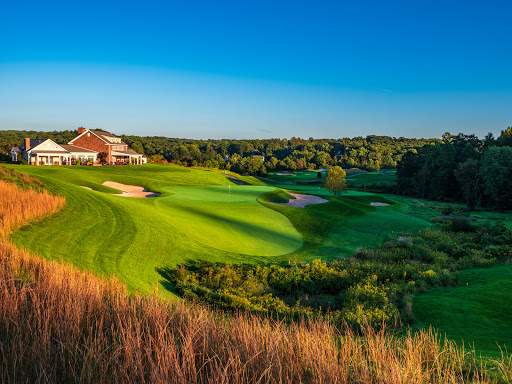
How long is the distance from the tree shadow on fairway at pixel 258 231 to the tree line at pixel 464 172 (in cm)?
4363

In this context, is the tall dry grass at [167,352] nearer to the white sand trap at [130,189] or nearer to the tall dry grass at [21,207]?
the tall dry grass at [21,207]

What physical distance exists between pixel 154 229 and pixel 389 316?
10246 millimetres

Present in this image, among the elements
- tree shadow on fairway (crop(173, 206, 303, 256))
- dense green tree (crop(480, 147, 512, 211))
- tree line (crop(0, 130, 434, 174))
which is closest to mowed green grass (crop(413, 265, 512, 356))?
tree shadow on fairway (crop(173, 206, 303, 256))

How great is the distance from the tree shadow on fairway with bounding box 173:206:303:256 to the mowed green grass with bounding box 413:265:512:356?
7.94m

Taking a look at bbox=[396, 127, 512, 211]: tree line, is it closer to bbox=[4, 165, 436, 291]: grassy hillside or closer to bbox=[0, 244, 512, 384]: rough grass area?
bbox=[4, 165, 436, 291]: grassy hillside

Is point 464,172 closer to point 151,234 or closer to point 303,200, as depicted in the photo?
point 303,200

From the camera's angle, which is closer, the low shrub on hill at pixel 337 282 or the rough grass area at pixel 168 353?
the rough grass area at pixel 168 353

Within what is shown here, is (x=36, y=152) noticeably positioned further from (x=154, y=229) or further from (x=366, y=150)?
(x=366, y=150)

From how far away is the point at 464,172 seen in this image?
178 ft

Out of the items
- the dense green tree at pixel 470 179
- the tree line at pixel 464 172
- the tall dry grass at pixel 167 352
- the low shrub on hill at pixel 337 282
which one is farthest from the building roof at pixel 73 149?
the dense green tree at pixel 470 179

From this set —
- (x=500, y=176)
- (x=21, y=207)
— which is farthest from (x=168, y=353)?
(x=500, y=176)

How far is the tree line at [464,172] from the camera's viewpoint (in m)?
48.6

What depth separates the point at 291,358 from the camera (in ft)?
12.2

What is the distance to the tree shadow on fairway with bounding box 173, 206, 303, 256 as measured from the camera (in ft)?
59.3
